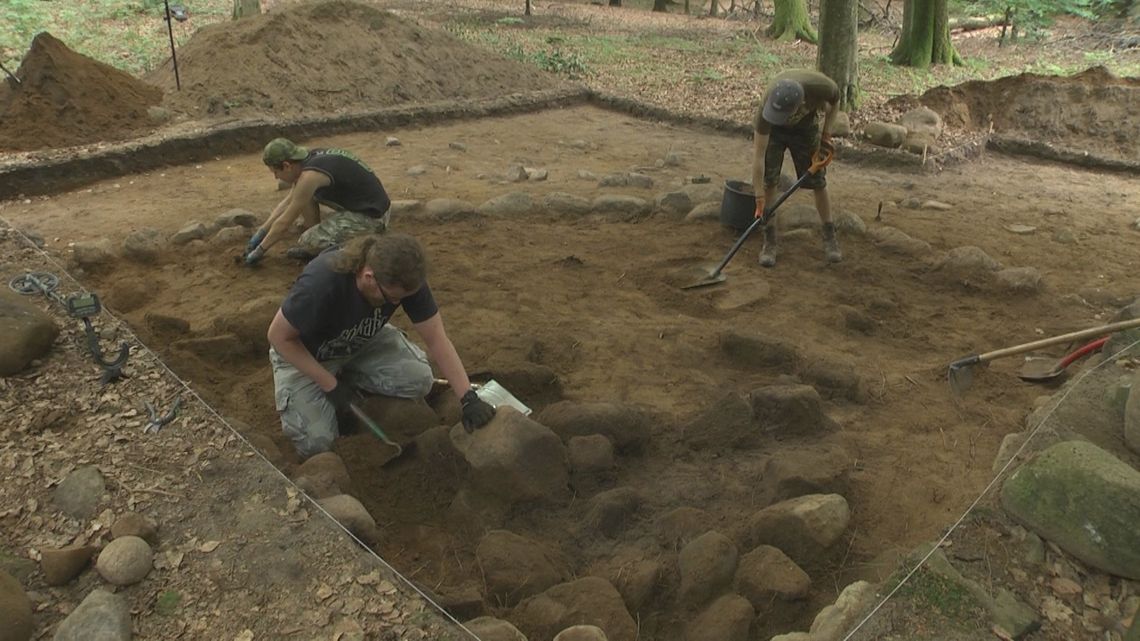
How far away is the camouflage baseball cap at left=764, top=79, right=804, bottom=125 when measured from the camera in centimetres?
442

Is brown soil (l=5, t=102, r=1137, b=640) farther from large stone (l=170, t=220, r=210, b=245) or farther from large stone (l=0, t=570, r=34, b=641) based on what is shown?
large stone (l=0, t=570, r=34, b=641)

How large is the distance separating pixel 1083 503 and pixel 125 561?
2.80 meters

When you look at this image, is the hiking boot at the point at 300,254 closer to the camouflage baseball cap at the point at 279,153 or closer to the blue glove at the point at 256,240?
the blue glove at the point at 256,240

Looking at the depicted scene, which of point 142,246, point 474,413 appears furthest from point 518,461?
point 142,246

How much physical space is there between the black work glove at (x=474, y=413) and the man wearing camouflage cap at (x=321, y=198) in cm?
176

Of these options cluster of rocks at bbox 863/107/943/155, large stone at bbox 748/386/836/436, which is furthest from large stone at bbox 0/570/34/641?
cluster of rocks at bbox 863/107/943/155

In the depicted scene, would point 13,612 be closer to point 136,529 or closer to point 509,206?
point 136,529

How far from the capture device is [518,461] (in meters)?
2.84

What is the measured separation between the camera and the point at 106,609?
2.07m

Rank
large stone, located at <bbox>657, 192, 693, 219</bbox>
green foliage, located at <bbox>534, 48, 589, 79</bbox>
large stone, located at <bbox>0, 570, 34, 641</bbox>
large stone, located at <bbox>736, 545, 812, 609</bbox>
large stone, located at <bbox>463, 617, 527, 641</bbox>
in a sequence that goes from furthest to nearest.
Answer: green foliage, located at <bbox>534, 48, 589, 79</bbox> → large stone, located at <bbox>657, 192, 693, 219</bbox> → large stone, located at <bbox>736, 545, 812, 609</bbox> → large stone, located at <bbox>463, 617, 527, 641</bbox> → large stone, located at <bbox>0, 570, 34, 641</bbox>

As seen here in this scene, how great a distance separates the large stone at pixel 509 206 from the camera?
19.0ft

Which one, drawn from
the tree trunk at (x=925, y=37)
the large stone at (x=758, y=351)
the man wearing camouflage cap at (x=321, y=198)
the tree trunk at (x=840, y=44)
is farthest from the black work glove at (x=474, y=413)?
the tree trunk at (x=925, y=37)

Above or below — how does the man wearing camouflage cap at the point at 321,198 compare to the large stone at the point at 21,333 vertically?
above

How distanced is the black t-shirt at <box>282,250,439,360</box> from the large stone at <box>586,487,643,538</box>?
961 mm
